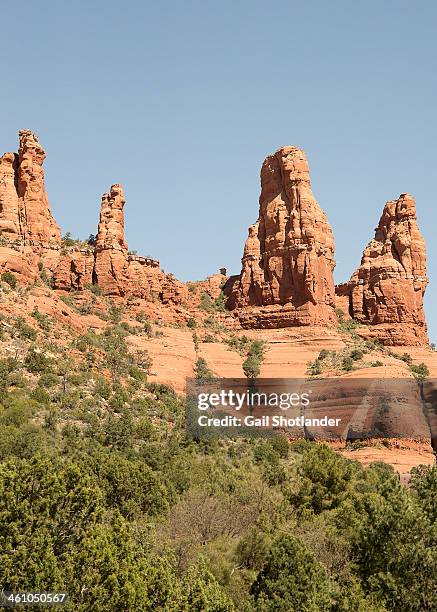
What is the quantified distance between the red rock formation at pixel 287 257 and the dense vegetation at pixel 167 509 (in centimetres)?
2330

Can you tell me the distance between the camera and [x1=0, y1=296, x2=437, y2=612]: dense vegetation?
2417 centimetres

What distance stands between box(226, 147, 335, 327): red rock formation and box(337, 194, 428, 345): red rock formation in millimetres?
7021

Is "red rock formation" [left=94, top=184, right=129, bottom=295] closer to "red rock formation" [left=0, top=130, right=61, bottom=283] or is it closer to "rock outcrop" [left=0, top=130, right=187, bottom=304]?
"rock outcrop" [left=0, top=130, right=187, bottom=304]

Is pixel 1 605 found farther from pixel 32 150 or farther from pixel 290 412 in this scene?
pixel 32 150

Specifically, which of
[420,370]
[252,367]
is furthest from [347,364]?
[420,370]

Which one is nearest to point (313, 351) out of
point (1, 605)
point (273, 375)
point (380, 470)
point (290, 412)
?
point (273, 375)

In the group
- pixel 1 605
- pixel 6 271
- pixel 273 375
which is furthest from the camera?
pixel 273 375

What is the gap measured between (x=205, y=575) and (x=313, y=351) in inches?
2321

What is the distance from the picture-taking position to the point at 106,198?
306 ft

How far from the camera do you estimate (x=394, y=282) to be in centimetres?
9550

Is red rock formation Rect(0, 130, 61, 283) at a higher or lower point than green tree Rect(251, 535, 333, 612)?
higher

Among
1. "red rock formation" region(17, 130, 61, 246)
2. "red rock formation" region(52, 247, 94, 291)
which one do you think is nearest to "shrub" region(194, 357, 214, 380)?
"red rock formation" region(52, 247, 94, 291)

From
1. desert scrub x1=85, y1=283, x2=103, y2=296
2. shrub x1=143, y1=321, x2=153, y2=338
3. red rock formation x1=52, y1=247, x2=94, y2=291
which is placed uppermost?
red rock formation x1=52, y1=247, x2=94, y2=291

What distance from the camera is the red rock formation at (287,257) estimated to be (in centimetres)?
8962
